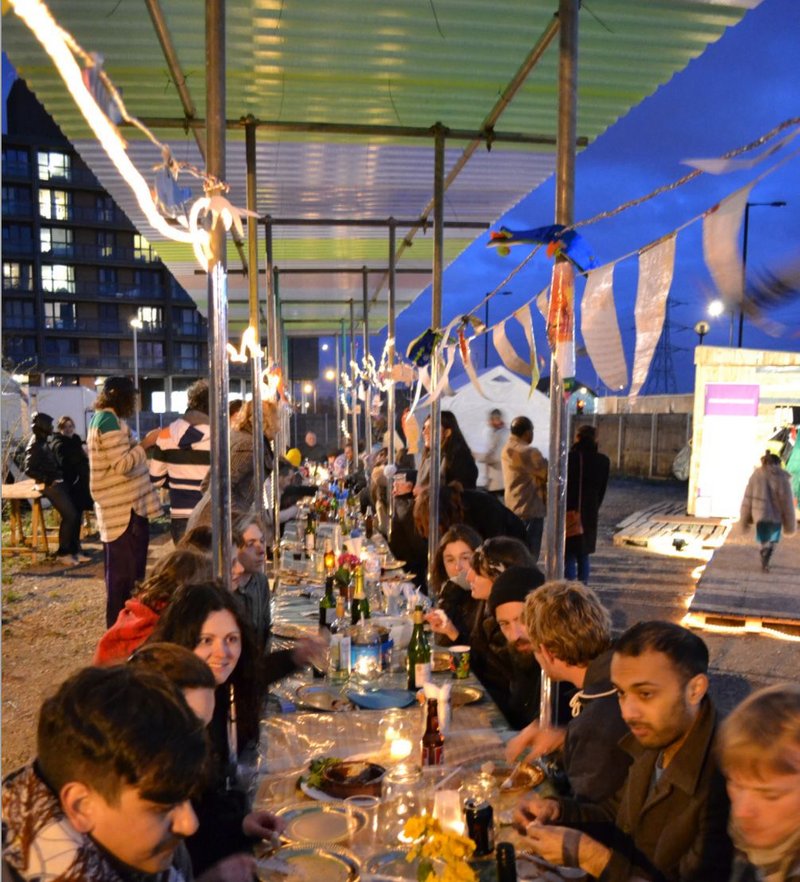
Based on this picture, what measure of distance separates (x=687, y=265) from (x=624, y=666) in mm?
1152

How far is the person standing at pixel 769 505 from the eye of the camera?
844 cm

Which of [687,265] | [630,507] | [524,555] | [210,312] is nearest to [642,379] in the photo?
[687,265]

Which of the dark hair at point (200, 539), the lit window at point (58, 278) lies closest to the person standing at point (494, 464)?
the dark hair at point (200, 539)

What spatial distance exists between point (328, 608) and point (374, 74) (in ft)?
10.9

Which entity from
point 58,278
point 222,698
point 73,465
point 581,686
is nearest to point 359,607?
point 222,698

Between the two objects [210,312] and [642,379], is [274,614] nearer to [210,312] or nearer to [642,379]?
[210,312]

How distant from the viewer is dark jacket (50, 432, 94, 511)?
414 inches

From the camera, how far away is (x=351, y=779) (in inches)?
86.7

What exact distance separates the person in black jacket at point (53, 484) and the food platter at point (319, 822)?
8749 millimetres

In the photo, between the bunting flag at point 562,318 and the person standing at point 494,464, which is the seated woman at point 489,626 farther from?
the person standing at point 494,464

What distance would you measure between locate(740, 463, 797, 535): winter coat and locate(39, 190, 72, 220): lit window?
51525mm

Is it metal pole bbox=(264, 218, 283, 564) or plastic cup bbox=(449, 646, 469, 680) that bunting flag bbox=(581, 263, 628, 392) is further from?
metal pole bbox=(264, 218, 283, 564)

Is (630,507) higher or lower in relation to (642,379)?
lower

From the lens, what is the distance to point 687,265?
2.14 meters
